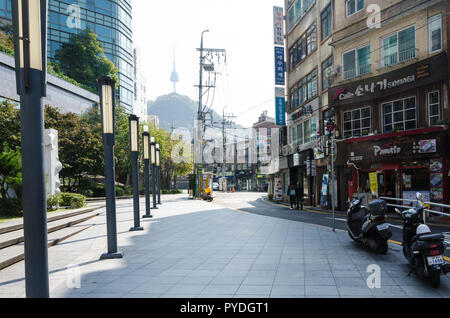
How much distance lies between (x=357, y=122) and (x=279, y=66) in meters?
12.1

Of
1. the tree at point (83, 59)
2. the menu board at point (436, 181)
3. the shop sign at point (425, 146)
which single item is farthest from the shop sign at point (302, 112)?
the tree at point (83, 59)

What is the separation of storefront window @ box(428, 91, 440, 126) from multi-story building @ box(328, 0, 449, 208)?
41 mm

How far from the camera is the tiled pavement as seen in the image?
5168mm

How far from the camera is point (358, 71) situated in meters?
20.2

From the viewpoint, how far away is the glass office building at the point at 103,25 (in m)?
43.4

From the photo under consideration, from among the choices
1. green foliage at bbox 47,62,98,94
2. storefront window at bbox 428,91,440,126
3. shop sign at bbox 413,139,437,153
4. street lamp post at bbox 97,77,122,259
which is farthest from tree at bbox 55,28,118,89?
street lamp post at bbox 97,77,122,259

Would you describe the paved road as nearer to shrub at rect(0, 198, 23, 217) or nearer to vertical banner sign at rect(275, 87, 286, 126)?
vertical banner sign at rect(275, 87, 286, 126)

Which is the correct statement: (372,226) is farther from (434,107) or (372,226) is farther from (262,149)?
(262,149)

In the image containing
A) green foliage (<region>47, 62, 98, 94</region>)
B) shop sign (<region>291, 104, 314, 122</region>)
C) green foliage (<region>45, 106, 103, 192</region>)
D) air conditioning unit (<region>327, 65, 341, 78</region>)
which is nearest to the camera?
air conditioning unit (<region>327, 65, 341, 78</region>)

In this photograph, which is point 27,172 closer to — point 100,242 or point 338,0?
point 100,242

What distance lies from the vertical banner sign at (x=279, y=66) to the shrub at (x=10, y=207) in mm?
23087

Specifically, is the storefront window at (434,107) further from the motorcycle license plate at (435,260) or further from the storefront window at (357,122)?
the motorcycle license plate at (435,260)
